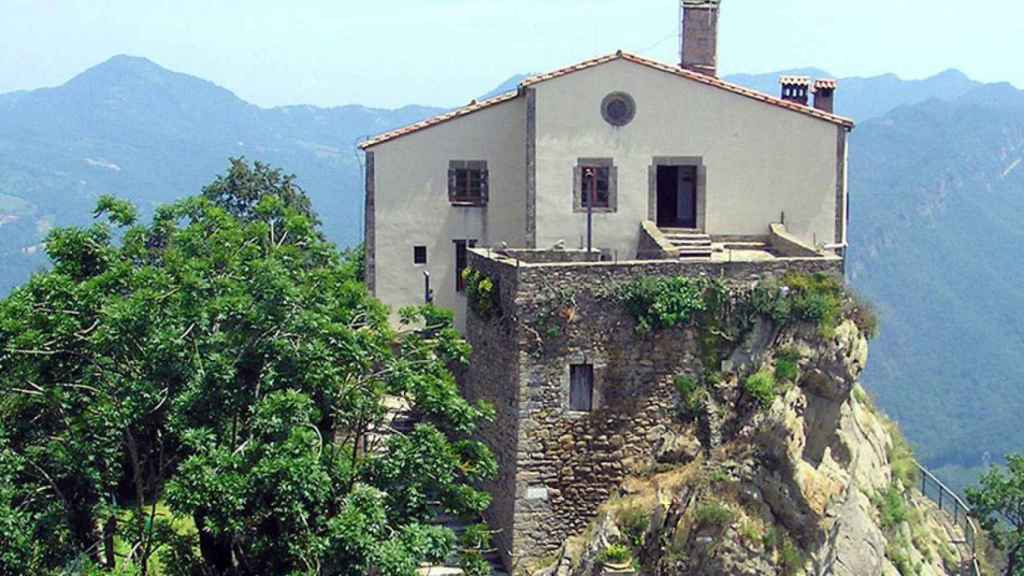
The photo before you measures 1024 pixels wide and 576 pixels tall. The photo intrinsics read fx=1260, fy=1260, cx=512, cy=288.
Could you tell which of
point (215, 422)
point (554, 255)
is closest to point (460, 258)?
point (554, 255)

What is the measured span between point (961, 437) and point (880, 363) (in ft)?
57.9

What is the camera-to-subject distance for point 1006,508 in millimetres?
43000

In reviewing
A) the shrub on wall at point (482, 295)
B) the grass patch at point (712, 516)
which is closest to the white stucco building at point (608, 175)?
the shrub on wall at point (482, 295)

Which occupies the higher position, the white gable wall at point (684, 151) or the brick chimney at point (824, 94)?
the brick chimney at point (824, 94)

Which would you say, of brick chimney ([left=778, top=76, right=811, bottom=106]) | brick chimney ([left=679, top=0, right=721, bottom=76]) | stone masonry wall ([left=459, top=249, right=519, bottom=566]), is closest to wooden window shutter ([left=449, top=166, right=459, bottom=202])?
stone masonry wall ([left=459, top=249, right=519, bottom=566])

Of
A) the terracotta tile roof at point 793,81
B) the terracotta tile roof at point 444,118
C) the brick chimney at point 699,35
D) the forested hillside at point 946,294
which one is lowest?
the forested hillside at point 946,294

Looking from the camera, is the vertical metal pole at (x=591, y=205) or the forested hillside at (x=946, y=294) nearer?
the vertical metal pole at (x=591, y=205)

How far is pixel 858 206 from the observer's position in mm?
181125

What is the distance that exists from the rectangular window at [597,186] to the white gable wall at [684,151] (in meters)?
0.28

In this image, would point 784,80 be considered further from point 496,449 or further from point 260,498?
point 260,498

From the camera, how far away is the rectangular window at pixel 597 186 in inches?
1194

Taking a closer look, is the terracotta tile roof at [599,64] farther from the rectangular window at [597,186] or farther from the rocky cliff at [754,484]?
the rocky cliff at [754,484]

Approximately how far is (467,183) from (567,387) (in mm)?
7684

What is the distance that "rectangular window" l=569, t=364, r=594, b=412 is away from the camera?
85.2 ft
